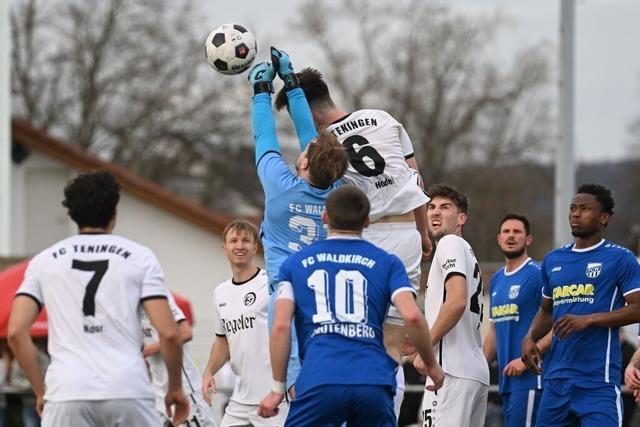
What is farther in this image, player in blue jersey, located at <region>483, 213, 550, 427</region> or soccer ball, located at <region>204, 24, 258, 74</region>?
player in blue jersey, located at <region>483, 213, 550, 427</region>

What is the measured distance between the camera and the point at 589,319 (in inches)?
379

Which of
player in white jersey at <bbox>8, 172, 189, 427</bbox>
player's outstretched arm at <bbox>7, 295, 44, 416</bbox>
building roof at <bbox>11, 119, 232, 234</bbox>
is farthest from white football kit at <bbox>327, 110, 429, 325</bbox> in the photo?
building roof at <bbox>11, 119, 232, 234</bbox>

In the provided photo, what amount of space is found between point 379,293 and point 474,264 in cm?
270

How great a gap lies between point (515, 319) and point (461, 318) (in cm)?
137

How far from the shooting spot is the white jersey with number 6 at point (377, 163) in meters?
9.26

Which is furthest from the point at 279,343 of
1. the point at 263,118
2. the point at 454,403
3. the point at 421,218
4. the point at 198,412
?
the point at 198,412

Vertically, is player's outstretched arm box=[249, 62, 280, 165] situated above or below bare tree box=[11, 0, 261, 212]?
below

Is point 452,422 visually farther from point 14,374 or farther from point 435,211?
point 14,374

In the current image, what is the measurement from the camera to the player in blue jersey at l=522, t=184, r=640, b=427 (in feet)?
31.7

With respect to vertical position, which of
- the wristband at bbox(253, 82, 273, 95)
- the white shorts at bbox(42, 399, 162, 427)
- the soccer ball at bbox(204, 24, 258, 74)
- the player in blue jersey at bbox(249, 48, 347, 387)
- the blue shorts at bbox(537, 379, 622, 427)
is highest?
the soccer ball at bbox(204, 24, 258, 74)

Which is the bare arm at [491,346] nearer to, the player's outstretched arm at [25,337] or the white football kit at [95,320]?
the white football kit at [95,320]

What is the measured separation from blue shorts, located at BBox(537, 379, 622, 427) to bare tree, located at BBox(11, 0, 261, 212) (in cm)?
3591

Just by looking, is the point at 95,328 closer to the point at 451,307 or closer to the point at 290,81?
the point at 290,81

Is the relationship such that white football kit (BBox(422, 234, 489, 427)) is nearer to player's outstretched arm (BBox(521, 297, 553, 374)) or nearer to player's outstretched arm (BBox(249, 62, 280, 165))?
player's outstretched arm (BBox(521, 297, 553, 374))
